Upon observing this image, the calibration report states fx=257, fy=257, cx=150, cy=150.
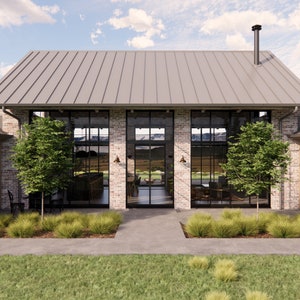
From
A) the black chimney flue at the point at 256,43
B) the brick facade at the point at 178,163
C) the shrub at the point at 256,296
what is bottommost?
the shrub at the point at 256,296

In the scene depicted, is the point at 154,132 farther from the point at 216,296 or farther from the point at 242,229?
the point at 216,296

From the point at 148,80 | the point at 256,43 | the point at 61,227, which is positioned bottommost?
the point at 61,227

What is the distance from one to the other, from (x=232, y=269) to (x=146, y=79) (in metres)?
9.89

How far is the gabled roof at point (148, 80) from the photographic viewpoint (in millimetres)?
11320

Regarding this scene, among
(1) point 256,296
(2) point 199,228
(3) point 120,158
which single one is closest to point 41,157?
(3) point 120,158

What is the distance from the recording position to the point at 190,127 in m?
12.2

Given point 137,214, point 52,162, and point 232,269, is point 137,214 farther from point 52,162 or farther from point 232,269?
point 232,269

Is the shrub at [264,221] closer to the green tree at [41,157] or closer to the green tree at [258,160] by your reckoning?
the green tree at [258,160]

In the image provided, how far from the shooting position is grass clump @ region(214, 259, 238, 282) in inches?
208

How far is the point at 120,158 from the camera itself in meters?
12.2

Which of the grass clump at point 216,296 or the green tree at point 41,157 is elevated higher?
the green tree at point 41,157

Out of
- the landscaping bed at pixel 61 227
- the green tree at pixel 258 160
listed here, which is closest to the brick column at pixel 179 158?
the green tree at pixel 258 160

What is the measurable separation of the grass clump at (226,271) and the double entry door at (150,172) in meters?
6.61

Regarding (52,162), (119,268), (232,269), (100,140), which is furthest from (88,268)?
(100,140)
